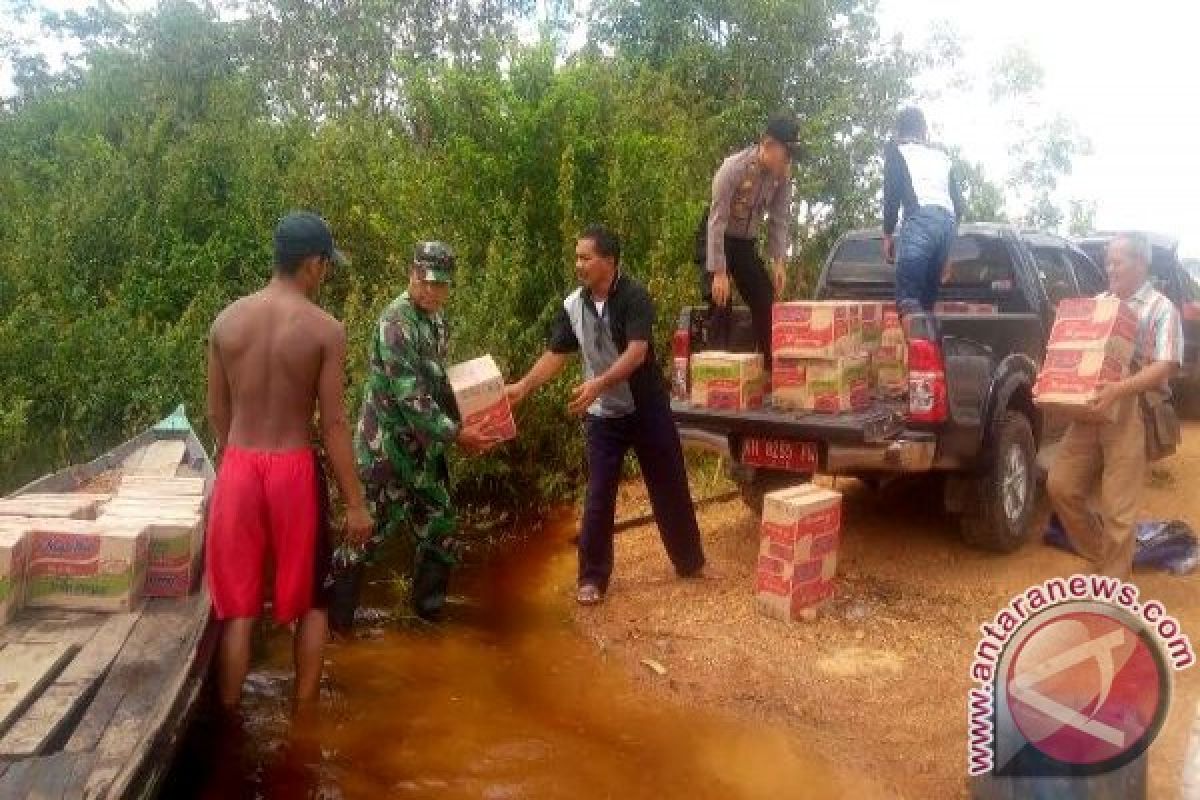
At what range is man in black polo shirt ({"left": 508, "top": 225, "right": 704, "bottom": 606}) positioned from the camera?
4.84 metres

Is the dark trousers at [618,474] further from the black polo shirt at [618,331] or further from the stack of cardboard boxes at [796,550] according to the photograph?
the stack of cardboard boxes at [796,550]

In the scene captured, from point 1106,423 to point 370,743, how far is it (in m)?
3.57

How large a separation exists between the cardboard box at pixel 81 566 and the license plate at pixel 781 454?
3.13 meters

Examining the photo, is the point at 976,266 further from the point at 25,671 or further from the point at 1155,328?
the point at 25,671

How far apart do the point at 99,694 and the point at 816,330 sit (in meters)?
3.69

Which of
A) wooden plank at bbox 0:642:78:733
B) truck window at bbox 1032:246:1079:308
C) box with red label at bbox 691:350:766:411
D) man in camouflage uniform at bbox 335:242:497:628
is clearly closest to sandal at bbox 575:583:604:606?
man in camouflage uniform at bbox 335:242:497:628

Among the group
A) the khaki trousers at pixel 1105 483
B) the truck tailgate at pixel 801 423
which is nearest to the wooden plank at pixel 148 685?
the truck tailgate at pixel 801 423

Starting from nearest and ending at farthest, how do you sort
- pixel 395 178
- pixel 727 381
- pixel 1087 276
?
pixel 727 381, pixel 1087 276, pixel 395 178

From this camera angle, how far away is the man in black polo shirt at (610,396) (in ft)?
15.9

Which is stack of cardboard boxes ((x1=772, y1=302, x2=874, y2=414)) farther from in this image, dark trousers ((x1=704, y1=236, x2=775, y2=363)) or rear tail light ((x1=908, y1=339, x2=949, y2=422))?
dark trousers ((x1=704, y1=236, x2=775, y2=363))

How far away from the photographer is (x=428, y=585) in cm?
497

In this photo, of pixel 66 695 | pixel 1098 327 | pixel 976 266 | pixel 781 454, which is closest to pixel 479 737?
pixel 66 695

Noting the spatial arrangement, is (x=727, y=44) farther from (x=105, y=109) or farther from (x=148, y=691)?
(x=148, y=691)

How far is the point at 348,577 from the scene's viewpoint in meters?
4.69
